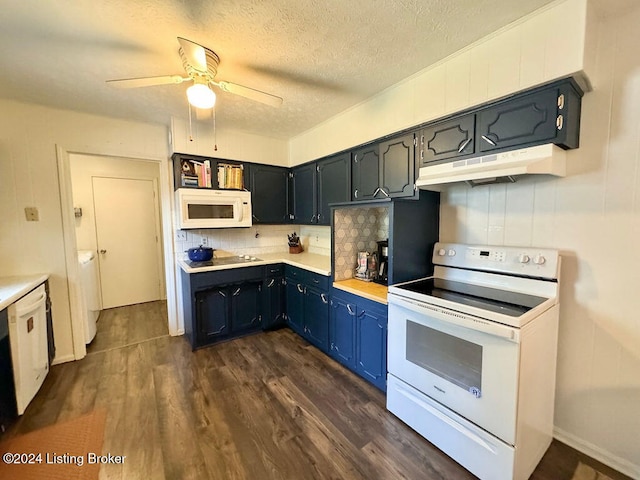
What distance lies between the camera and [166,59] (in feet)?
5.90

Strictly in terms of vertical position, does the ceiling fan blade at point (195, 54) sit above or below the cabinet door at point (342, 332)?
above

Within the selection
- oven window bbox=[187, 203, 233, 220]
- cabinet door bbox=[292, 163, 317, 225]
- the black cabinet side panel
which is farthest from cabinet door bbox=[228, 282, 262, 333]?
the black cabinet side panel

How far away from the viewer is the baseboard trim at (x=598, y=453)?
1.47 m

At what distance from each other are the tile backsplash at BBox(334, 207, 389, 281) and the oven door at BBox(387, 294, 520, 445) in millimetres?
789

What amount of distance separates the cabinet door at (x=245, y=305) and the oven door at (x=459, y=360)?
179 cm

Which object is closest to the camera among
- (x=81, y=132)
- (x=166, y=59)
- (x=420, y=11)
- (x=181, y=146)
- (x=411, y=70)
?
(x=420, y=11)

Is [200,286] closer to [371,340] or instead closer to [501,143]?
[371,340]

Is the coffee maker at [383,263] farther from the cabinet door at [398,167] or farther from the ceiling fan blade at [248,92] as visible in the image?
the ceiling fan blade at [248,92]

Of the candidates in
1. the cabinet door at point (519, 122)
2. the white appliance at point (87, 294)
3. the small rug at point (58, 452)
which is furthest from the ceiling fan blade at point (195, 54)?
the white appliance at point (87, 294)

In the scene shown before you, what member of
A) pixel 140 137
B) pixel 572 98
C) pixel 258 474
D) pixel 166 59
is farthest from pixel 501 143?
pixel 140 137

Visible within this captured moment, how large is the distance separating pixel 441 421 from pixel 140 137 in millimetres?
3746

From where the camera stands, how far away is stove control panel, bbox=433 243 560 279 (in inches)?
64.1

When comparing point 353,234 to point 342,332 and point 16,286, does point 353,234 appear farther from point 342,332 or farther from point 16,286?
point 16,286

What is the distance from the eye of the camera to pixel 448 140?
184 centimetres
